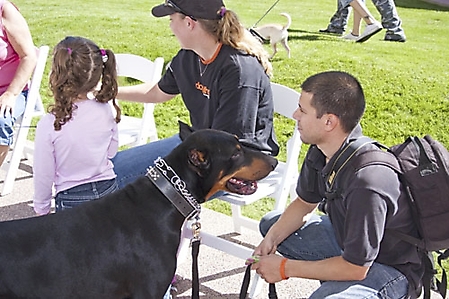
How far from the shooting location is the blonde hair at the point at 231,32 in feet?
12.1

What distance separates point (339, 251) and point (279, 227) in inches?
13.1

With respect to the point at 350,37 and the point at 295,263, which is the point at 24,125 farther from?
the point at 350,37

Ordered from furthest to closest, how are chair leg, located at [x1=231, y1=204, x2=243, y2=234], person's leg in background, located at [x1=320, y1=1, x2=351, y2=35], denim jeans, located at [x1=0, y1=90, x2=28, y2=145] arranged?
person's leg in background, located at [x1=320, y1=1, x2=351, y2=35], denim jeans, located at [x1=0, y1=90, x2=28, y2=145], chair leg, located at [x1=231, y1=204, x2=243, y2=234]

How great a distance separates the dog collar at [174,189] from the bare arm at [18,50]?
88.9 inches

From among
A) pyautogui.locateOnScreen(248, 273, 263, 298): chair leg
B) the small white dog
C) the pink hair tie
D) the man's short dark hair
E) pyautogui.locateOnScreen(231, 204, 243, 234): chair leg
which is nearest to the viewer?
the man's short dark hair

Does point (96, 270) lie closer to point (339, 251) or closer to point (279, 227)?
point (279, 227)

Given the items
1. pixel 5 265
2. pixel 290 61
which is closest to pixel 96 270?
pixel 5 265

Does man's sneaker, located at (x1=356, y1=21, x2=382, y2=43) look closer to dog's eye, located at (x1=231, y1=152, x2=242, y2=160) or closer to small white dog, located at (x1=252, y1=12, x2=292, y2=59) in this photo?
small white dog, located at (x1=252, y1=12, x2=292, y2=59)

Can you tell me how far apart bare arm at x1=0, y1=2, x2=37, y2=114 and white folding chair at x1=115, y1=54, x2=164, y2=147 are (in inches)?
27.3

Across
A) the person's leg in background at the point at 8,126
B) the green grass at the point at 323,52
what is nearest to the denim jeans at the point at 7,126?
the person's leg in background at the point at 8,126

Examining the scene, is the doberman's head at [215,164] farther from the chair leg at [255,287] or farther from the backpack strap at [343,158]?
the chair leg at [255,287]

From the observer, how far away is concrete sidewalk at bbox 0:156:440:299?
3859 millimetres

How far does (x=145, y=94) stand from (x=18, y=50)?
1186mm

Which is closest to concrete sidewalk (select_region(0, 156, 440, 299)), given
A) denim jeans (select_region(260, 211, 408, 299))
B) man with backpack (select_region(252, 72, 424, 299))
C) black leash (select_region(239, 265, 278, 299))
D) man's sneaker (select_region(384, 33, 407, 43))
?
denim jeans (select_region(260, 211, 408, 299))
